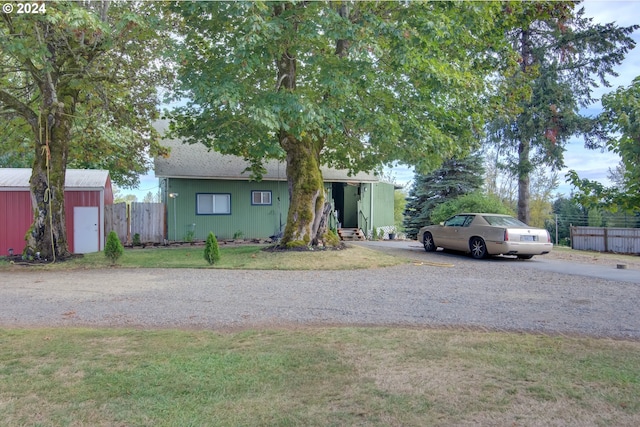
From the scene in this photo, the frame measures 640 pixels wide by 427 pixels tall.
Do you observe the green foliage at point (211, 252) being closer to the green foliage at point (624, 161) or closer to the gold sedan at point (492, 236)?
the gold sedan at point (492, 236)

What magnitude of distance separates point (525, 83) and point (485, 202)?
15.3ft

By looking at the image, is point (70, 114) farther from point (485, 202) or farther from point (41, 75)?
point (485, 202)

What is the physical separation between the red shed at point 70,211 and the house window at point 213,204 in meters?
3.72

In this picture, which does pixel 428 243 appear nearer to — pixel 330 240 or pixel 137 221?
pixel 330 240

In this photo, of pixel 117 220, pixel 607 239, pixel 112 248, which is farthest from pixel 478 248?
pixel 117 220

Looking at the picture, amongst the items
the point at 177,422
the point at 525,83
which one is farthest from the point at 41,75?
the point at 525,83

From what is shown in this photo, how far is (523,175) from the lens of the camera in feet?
69.7

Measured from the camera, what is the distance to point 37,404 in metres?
3.46

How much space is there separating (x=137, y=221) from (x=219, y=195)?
339 centimetres

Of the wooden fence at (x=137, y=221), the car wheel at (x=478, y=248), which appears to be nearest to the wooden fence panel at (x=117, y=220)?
the wooden fence at (x=137, y=221)

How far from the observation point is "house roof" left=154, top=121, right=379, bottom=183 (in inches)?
723

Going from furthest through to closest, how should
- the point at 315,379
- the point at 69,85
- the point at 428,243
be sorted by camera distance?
1. the point at 428,243
2. the point at 69,85
3. the point at 315,379

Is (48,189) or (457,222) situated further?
(457,222)

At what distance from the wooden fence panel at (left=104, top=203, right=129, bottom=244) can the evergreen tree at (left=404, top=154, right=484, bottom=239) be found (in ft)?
49.1
